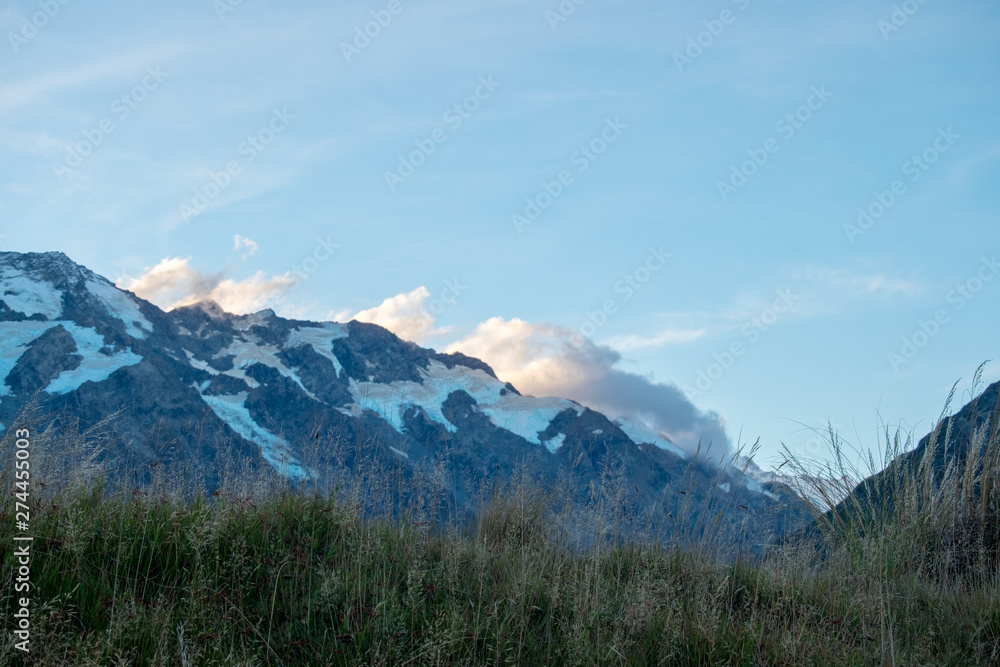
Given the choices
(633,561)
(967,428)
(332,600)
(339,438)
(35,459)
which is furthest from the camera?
(967,428)

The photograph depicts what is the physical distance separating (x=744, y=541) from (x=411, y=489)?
10.2 ft

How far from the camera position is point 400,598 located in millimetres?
4219

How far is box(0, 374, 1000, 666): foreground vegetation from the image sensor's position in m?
3.58

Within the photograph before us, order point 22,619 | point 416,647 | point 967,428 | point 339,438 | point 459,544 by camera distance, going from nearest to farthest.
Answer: point 22,619, point 416,647, point 459,544, point 339,438, point 967,428

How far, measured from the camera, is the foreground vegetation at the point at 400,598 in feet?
11.8

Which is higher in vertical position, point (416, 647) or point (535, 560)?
point (535, 560)

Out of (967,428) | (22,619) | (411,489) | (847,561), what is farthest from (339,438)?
(967,428)

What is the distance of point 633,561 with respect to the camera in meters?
5.52

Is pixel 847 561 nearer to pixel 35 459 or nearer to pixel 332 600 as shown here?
pixel 332 600

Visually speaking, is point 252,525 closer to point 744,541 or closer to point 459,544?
point 459,544

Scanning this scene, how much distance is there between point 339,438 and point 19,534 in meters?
2.52

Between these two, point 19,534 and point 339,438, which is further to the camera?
point 339,438

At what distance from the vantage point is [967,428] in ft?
24.6

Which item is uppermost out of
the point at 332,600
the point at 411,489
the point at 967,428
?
the point at 967,428
